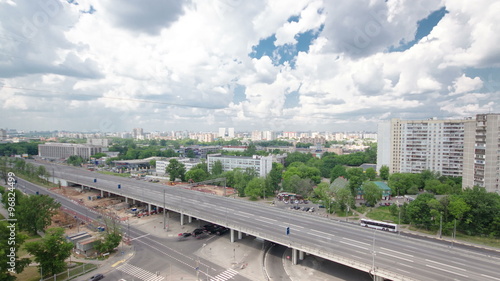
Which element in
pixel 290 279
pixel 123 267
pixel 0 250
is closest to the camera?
pixel 0 250

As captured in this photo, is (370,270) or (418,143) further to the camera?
(418,143)

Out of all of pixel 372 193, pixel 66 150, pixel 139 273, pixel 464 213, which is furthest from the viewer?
pixel 66 150

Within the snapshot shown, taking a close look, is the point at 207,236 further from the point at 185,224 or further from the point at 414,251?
the point at 414,251

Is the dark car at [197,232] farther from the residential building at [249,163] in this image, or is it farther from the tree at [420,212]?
the residential building at [249,163]

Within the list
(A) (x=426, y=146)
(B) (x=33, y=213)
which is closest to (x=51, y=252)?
(B) (x=33, y=213)

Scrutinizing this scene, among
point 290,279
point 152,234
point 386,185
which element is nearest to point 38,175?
point 152,234

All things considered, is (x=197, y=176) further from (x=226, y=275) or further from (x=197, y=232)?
(x=226, y=275)
